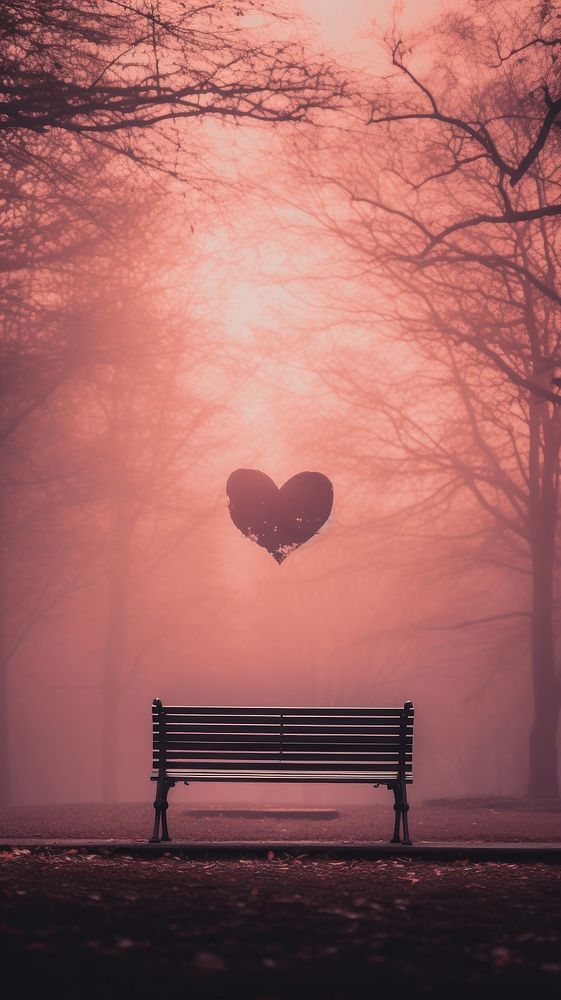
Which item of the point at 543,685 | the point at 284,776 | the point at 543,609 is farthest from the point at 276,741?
the point at 543,685

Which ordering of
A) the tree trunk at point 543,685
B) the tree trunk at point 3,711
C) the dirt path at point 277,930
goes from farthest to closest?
the tree trunk at point 3,711 < the tree trunk at point 543,685 < the dirt path at point 277,930

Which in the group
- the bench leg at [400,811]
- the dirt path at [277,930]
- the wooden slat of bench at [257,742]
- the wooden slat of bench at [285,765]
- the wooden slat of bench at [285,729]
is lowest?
the dirt path at [277,930]

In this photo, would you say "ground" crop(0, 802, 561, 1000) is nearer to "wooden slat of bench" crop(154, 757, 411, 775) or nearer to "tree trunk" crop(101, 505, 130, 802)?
"wooden slat of bench" crop(154, 757, 411, 775)

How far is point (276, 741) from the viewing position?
8.27 m

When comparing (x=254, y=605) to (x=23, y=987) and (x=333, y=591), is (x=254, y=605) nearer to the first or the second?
(x=333, y=591)

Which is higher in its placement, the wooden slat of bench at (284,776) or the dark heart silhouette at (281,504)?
the dark heart silhouette at (281,504)

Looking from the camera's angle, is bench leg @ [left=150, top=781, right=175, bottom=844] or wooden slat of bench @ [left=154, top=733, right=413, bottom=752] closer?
bench leg @ [left=150, top=781, right=175, bottom=844]

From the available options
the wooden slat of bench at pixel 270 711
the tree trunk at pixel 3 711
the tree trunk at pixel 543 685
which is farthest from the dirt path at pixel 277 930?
the tree trunk at pixel 3 711

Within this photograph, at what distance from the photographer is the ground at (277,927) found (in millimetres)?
4285

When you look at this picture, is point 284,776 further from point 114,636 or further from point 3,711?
point 114,636

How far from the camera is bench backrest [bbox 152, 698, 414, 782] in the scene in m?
8.25

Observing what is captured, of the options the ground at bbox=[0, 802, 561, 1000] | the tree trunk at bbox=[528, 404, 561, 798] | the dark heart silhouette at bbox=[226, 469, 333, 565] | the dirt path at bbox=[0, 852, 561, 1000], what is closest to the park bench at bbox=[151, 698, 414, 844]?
the ground at bbox=[0, 802, 561, 1000]

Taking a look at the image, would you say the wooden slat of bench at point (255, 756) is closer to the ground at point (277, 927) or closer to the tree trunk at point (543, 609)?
the ground at point (277, 927)

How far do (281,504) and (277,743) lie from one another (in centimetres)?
503
